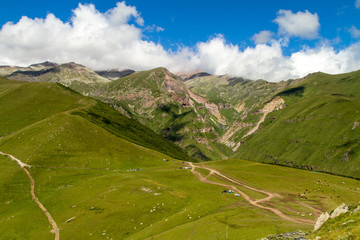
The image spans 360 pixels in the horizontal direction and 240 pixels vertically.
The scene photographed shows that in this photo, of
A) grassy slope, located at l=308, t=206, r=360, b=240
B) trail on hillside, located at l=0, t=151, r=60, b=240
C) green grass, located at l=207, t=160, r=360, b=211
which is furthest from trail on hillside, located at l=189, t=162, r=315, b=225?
trail on hillside, located at l=0, t=151, r=60, b=240

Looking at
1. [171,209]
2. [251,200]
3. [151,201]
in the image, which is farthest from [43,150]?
[251,200]

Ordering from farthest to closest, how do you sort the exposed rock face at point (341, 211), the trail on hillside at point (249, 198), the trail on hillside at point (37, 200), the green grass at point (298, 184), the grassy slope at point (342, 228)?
1. the green grass at point (298, 184)
2. the trail on hillside at point (37, 200)
3. the trail on hillside at point (249, 198)
4. the exposed rock face at point (341, 211)
5. the grassy slope at point (342, 228)

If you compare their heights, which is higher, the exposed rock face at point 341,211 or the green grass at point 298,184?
the exposed rock face at point 341,211

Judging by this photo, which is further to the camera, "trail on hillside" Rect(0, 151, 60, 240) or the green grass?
the green grass

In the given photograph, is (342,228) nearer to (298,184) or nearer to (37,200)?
(298,184)

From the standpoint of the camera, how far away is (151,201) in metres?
70.2

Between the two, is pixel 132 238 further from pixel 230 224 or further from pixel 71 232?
pixel 230 224

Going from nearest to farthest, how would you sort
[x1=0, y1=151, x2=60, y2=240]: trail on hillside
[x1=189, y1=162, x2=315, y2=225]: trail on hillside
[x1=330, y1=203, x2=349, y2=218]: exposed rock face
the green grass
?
1. [x1=330, y1=203, x2=349, y2=218]: exposed rock face
2. [x1=189, y1=162, x2=315, y2=225]: trail on hillside
3. [x1=0, y1=151, x2=60, y2=240]: trail on hillside
4. the green grass

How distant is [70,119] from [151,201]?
4489 inches

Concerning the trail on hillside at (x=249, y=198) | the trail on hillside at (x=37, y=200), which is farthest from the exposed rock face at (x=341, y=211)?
the trail on hillside at (x=37, y=200)

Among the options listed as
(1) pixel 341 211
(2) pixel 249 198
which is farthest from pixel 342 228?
(2) pixel 249 198

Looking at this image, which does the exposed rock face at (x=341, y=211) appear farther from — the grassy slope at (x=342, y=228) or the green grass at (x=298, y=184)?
the green grass at (x=298, y=184)

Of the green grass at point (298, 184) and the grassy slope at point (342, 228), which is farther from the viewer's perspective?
the green grass at point (298, 184)

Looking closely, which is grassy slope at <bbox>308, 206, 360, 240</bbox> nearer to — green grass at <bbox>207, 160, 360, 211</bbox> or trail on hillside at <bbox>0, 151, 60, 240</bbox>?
green grass at <bbox>207, 160, 360, 211</bbox>
